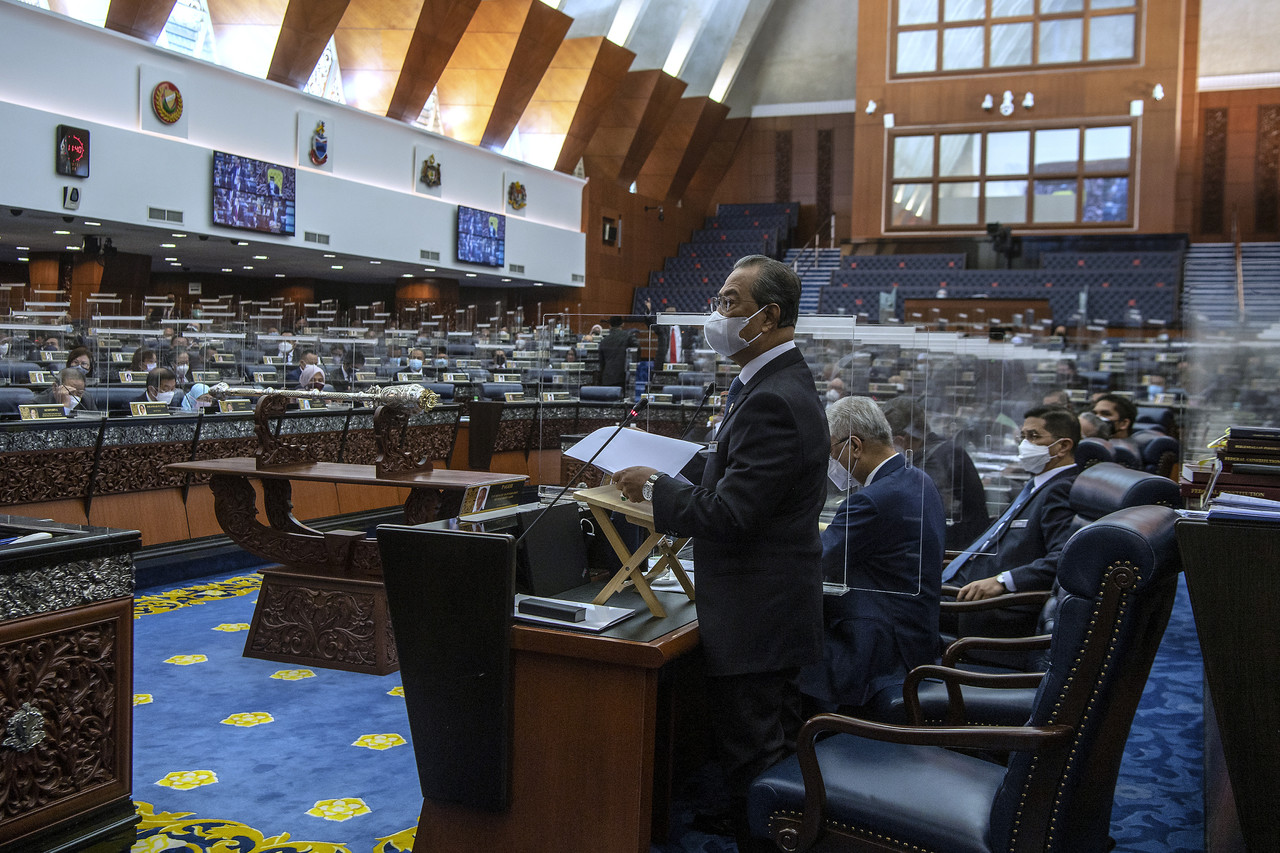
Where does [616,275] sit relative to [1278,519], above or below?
above

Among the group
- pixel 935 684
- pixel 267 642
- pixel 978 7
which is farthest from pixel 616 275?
pixel 935 684

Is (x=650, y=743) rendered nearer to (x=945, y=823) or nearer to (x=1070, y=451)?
(x=945, y=823)

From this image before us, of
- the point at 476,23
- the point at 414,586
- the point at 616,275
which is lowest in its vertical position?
the point at 414,586

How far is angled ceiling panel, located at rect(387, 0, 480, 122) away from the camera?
586 inches

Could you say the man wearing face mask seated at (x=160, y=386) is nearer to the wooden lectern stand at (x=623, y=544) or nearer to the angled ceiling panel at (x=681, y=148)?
the wooden lectern stand at (x=623, y=544)

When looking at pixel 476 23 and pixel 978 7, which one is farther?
pixel 978 7

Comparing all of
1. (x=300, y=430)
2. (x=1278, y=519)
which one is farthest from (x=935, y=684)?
(x=300, y=430)

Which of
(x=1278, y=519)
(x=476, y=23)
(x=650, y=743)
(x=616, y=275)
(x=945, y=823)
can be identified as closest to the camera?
(x=1278, y=519)

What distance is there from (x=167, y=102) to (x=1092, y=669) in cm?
1280

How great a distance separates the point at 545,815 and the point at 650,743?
280mm

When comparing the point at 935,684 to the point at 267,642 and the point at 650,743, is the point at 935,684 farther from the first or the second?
the point at 267,642

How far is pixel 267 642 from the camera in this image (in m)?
4.22

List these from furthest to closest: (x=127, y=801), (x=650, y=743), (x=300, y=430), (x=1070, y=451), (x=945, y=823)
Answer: (x=300, y=430), (x=1070, y=451), (x=127, y=801), (x=650, y=743), (x=945, y=823)

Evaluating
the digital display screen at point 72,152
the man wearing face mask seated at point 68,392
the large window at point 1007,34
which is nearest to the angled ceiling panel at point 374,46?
the digital display screen at point 72,152
